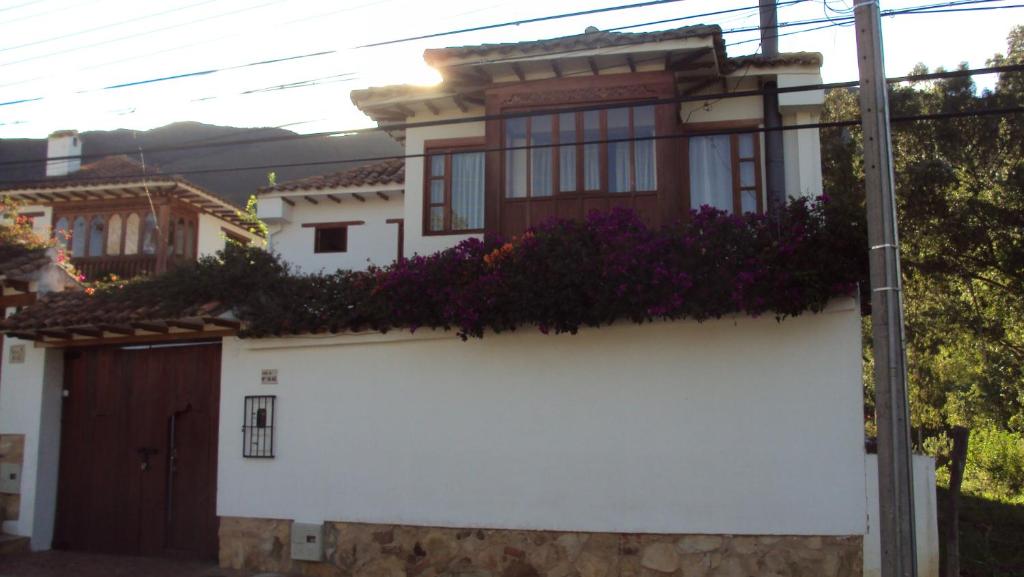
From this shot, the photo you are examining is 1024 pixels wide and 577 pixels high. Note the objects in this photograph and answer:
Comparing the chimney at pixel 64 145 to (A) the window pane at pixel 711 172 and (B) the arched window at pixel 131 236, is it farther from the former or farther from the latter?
(A) the window pane at pixel 711 172

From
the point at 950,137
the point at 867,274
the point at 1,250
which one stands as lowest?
the point at 867,274

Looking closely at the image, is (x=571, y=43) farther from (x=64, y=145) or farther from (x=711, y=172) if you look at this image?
(x=64, y=145)

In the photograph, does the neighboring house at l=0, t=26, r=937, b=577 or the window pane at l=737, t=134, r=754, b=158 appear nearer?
the neighboring house at l=0, t=26, r=937, b=577

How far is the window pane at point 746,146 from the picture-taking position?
1040cm

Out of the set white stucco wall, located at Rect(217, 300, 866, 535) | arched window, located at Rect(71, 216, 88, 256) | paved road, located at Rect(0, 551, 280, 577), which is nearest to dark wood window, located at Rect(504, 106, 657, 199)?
white stucco wall, located at Rect(217, 300, 866, 535)

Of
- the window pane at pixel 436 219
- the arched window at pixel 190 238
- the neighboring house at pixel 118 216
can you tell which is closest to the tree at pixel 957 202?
the window pane at pixel 436 219

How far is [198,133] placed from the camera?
5391 cm

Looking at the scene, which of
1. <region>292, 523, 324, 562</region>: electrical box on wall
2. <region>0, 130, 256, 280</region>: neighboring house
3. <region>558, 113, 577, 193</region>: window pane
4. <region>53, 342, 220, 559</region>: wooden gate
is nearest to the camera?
<region>292, 523, 324, 562</region>: electrical box on wall

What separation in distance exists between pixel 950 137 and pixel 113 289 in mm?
12494

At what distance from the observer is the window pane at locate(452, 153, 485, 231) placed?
36.3ft

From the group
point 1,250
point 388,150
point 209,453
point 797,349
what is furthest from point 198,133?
point 797,349

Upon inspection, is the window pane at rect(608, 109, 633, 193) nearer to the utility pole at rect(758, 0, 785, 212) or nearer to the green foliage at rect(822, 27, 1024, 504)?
the utility pole at rect(758, 0, 785, 212)

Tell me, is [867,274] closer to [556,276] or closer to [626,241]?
[626,241]

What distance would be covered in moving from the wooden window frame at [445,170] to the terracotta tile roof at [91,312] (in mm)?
2961
